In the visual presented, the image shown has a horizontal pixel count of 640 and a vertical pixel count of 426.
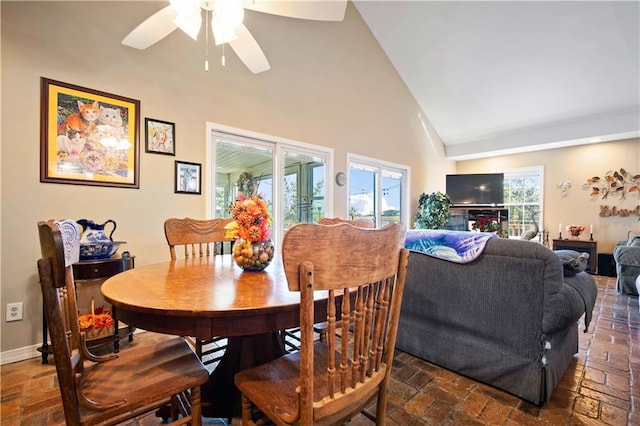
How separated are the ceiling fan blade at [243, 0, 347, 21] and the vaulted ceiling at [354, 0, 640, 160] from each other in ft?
10.1

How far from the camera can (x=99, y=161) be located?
8.05 ft

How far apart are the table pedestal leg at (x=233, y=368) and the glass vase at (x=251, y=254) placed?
13.9 inches

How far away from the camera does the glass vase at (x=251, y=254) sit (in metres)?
1.53

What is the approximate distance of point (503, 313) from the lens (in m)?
1.71


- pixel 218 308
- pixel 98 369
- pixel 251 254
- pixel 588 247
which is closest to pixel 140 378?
pixel 98 369

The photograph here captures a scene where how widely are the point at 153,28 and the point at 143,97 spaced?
0.81 metres

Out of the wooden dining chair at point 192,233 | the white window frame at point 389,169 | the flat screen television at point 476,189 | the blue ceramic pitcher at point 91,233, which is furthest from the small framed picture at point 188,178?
the flat screen television at point 476,189

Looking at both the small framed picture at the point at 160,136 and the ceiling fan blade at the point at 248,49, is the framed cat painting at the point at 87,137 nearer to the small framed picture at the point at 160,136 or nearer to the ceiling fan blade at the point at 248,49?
the small framed picture at the point at 160,136

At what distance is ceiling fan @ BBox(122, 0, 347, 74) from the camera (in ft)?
6.06

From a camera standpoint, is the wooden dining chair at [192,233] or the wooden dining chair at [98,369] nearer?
the wooden dining chair at [98,369]

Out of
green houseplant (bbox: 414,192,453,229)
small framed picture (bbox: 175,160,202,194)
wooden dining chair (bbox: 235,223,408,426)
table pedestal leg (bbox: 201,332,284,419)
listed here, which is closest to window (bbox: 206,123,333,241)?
small framed picture (bbox: 175,160,202,194)

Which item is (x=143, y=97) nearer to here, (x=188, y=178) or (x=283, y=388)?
(x=188, y=178)

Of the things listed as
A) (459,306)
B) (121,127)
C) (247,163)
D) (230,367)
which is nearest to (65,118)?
(121,127)

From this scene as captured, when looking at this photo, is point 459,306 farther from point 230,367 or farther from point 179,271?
point 179,271
